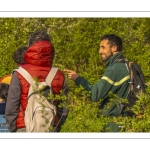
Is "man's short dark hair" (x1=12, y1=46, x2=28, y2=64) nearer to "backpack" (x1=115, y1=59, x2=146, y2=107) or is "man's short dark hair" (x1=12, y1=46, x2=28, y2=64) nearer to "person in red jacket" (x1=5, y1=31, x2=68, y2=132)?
"person in red jacket" (x1=5, y1=31, x2=68, y2=132)

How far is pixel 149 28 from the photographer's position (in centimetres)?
1272

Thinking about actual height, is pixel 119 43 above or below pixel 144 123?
above

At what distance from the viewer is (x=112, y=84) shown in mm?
6496

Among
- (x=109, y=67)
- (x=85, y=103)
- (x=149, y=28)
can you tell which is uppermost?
(x=149, y=28)

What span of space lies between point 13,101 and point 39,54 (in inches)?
23.8

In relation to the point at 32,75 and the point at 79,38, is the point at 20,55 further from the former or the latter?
the point at 79,38

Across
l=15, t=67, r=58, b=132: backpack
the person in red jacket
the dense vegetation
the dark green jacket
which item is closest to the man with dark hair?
the dark green jacket

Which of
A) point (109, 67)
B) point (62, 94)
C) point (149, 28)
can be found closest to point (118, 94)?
point (109, 67)

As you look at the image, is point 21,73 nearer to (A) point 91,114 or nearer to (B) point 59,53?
(A) point 91,114

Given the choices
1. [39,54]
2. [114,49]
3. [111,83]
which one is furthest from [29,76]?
[114,49]

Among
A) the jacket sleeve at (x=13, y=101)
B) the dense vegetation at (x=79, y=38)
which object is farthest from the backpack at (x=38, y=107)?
the dense vegetation at (x=79, y=38)

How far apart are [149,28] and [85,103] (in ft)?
21.5

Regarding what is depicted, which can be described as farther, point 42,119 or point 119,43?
point 119,43

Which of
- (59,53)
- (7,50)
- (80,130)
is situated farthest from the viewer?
(59,53)
